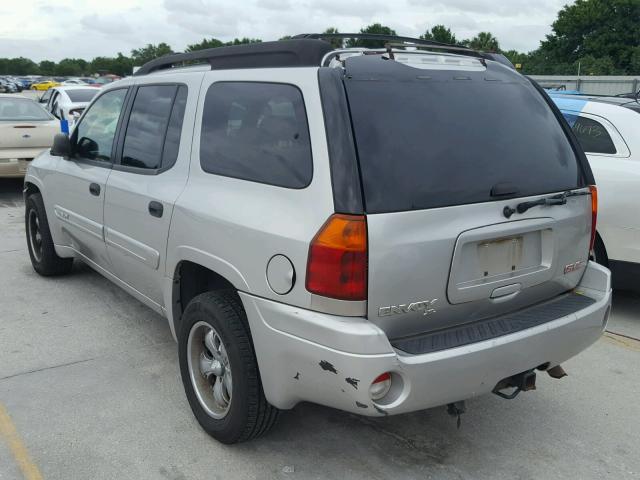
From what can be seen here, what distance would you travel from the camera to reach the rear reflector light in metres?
2.39

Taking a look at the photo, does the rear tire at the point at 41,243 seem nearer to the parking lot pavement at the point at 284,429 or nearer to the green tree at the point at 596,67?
the parking lot pavement at the point at 284,429

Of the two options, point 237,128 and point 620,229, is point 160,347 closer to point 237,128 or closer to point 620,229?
point 237,128

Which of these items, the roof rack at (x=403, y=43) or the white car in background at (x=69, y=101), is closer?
the roof rack at (x=403, y=43)

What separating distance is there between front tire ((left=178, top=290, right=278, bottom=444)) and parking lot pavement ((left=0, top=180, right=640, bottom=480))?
165 millimetres

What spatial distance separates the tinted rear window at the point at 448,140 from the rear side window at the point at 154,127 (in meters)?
1.25

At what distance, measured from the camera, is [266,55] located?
294 centimetres

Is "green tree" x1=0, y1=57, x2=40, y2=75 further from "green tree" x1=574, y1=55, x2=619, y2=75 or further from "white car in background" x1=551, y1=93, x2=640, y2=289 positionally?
"white car in background" x1=551, y1=93, x2=640, y2=289

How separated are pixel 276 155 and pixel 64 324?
281cm

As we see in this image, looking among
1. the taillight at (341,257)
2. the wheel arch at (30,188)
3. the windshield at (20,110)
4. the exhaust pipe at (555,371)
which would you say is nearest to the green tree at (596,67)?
the windshield at (20,110)

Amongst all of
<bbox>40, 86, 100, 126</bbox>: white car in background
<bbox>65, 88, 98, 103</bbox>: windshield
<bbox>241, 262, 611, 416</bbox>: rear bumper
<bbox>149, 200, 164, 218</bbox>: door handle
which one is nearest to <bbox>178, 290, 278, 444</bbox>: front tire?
<bbox>241, 262, 611, 416</bbox>: rear bumper

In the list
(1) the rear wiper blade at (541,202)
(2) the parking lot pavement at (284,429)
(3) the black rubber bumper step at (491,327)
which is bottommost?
(2) the parking lot pavement at (284,429)

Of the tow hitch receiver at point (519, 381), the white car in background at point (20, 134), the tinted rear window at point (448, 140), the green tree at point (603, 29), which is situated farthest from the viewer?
the green tree at point (603, 29)

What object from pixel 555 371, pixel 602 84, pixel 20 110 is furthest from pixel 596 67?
pixel 555 371

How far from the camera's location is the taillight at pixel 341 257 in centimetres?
239
